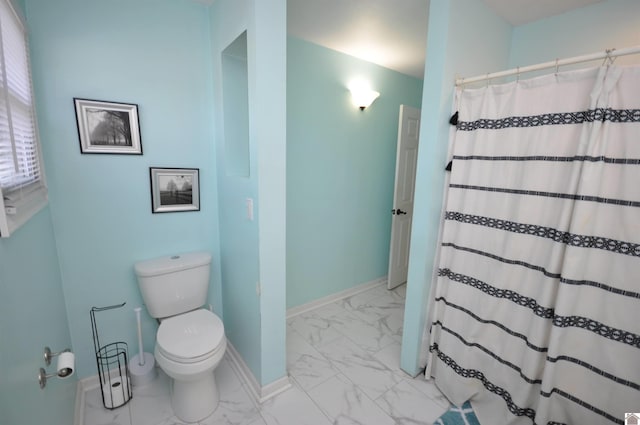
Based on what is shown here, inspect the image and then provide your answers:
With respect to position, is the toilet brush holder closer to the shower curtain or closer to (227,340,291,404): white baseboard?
(227,340,291,404): white baseboard

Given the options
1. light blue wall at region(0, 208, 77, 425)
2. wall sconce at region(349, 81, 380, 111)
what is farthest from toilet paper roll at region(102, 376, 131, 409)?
wall sconce at region(349, 81, 380, 111)

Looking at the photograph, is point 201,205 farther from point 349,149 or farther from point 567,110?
point 567,110

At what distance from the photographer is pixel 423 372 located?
1.91 m

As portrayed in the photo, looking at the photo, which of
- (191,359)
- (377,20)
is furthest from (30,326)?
(377,20)

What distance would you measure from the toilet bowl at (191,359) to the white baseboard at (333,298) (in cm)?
104

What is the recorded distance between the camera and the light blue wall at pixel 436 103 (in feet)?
5.04

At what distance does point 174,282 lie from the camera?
5.73 feet

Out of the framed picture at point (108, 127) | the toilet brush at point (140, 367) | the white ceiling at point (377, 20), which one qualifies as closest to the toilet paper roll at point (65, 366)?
the toilet brush at point (140, 367)

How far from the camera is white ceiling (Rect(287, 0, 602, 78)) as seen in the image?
5.60 feet

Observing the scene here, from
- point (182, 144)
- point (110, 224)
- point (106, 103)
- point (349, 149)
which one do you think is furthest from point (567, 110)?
point (110, 224)

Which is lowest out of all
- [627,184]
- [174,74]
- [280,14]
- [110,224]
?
[110,224]

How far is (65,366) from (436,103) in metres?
2.01

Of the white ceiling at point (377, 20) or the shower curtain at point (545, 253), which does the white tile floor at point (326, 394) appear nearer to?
the shower curtain at point (545, 253)

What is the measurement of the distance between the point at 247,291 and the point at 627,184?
6.24ft
